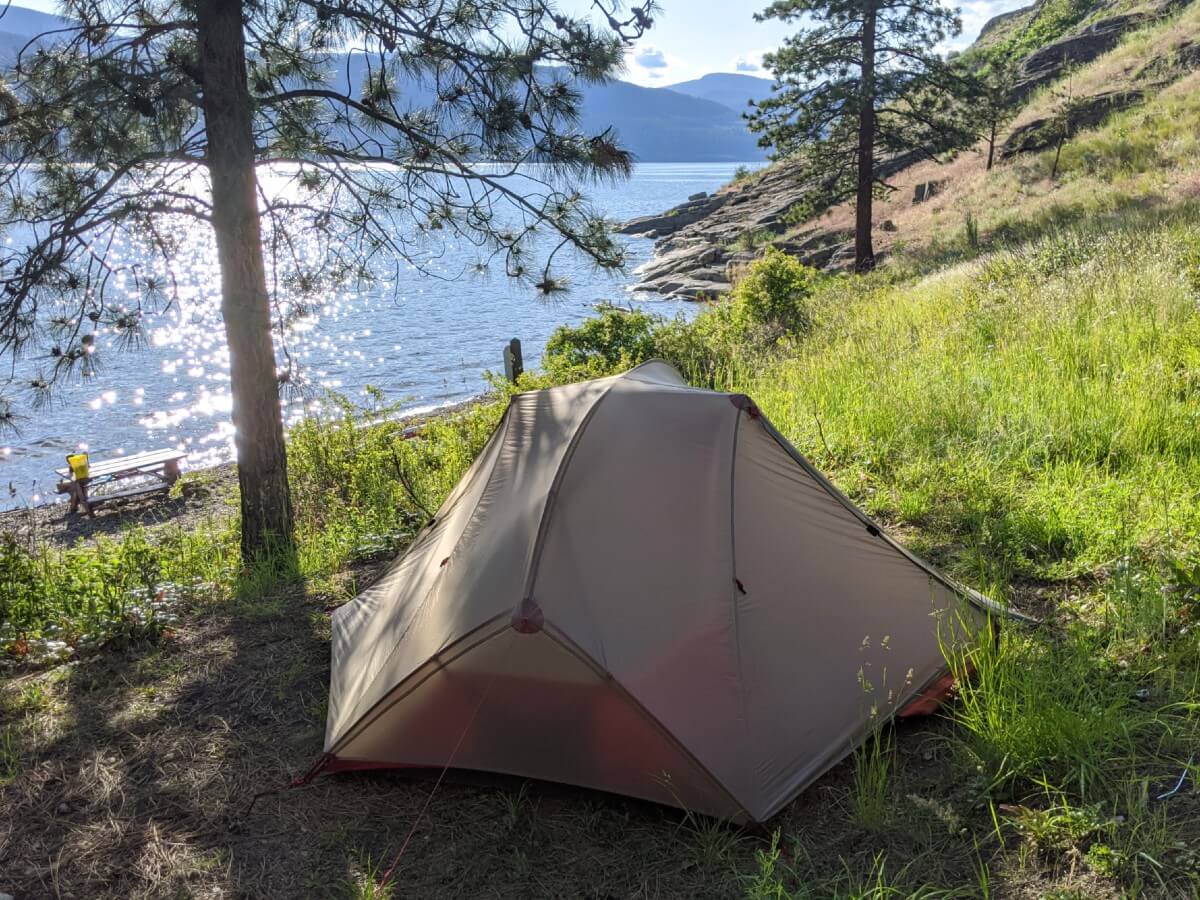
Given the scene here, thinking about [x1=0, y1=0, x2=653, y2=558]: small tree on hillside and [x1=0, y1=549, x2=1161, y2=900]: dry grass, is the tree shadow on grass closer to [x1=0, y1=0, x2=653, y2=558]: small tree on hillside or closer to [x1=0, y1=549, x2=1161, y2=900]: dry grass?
[x1=0, y1=549, x2=1161, y2=900]: dry grass

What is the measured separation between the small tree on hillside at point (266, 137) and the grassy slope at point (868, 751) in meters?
1.53

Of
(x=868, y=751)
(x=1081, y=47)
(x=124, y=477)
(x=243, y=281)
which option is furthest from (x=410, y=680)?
(x=1081, y=47)

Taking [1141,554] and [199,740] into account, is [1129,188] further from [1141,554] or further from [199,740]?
[199,740]

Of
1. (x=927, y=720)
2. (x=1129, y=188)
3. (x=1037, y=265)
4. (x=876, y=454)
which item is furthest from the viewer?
(x=1129, y=188)

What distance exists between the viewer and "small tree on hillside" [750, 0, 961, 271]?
20.6 meters

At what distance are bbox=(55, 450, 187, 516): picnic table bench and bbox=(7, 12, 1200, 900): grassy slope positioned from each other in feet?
24.7

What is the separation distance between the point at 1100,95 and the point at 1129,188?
12100mm

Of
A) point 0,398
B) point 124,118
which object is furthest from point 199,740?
point 124,118

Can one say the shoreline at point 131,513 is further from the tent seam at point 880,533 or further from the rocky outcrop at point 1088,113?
the rocky outcrop at point 1088,113

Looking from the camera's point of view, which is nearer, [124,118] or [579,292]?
[124,118]

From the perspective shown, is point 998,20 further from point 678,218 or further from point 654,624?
point 654,624

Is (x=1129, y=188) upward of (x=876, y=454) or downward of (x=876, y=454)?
upward

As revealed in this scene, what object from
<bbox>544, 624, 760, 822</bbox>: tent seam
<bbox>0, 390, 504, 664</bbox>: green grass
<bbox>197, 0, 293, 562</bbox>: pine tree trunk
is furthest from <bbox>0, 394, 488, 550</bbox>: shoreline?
<bbox>544, 624, 760, 822</bbox>: tent seam

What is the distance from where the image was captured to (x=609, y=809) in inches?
142
